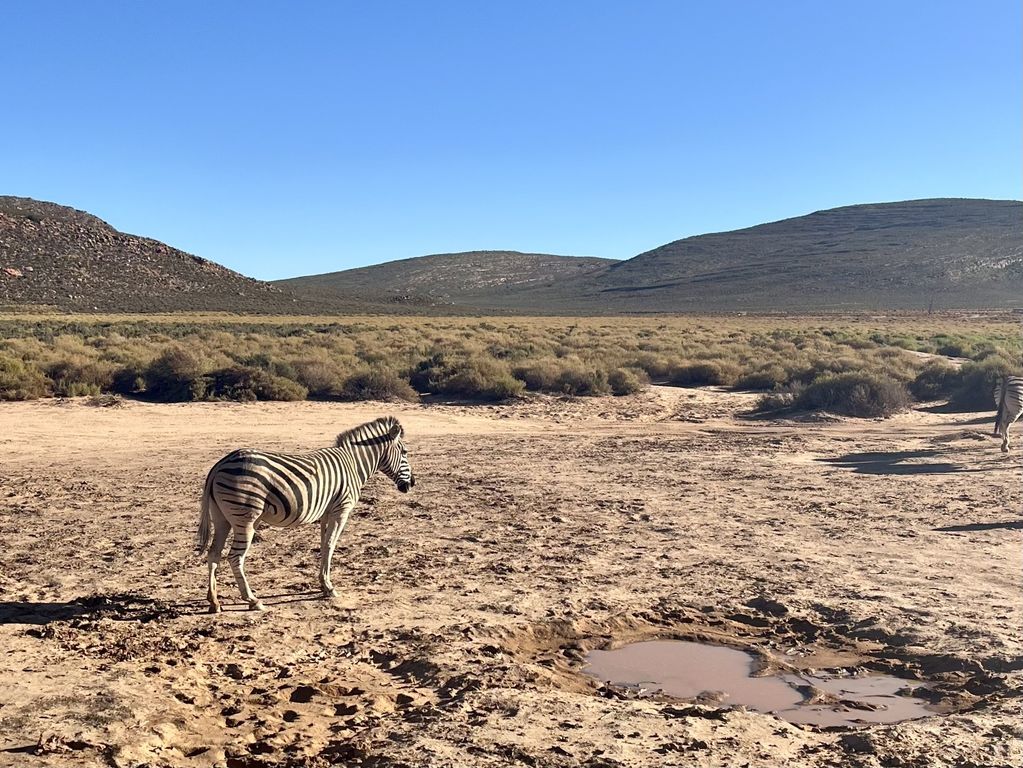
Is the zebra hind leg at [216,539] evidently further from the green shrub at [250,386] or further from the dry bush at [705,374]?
the dry bush at [705,374]

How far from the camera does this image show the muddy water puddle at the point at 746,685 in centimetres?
612

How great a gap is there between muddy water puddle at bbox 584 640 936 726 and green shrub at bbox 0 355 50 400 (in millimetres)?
18482

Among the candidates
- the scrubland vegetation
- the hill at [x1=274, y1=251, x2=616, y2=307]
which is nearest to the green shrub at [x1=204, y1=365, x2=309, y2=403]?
the scrubland vegetation

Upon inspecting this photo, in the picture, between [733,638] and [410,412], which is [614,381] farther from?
[733,638]

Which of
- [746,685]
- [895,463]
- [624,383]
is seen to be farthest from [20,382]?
[746,685]

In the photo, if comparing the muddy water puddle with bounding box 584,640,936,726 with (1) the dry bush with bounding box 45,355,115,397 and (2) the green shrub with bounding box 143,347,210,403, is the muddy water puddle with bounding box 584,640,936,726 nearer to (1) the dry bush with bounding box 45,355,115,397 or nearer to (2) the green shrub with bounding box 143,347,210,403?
(2) the green shrub with bounding box 143,347,210,403

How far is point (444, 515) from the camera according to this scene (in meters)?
11.3

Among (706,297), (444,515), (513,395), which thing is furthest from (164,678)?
(706,297)

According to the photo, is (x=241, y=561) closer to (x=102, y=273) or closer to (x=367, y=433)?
(x=367, y=433)

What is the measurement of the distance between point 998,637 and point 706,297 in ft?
382

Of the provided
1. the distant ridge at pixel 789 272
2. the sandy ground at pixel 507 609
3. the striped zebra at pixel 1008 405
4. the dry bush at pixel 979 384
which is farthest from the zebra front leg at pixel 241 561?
the distant ridge at pixel 789 272

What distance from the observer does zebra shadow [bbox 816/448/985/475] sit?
1439 cm

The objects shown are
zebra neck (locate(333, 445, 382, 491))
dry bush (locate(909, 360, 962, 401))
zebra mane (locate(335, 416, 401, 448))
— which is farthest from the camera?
dry bush (locate(909, 360, 962, 401))

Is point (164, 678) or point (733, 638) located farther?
point (733, 638)
